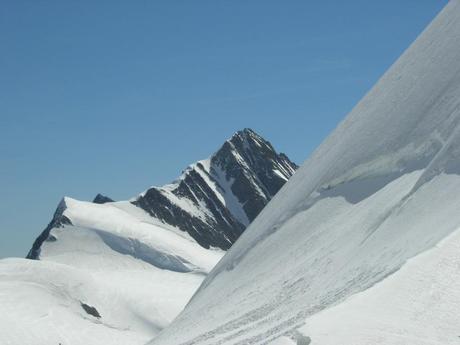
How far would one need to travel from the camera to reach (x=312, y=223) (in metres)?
47.2

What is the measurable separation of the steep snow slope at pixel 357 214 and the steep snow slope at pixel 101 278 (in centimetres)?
2471

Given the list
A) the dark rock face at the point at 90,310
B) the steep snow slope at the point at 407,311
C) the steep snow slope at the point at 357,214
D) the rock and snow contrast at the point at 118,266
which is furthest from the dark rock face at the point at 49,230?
the steep snow slope at the point at 407,311

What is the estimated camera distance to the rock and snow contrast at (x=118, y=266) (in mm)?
78062

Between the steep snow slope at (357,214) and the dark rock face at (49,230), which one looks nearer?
the steep snow slope at (357,214)

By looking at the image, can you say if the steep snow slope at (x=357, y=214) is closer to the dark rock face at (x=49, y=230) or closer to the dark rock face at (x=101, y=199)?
the dark rock face at (x=49, y=230)

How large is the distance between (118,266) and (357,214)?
8727cm

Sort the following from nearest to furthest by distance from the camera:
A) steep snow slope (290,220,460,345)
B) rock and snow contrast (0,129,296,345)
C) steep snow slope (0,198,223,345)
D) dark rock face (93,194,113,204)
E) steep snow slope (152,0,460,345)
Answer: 1. steep snow slope (290,220,460,345)
2. steep snow slope (152,0,460,345)
3. steep snow slope (0,198,223,345)
4. rock and snow contrast (0,129,296,345)
5. dark rock face (93,194,113,204)

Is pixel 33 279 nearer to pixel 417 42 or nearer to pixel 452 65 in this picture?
pixel 417 42

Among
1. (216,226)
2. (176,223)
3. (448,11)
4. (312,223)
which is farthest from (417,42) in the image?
(216,226)

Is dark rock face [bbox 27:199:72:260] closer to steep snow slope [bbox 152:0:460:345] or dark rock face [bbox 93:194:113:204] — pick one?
dark rock face [bbox 93:194:113:204]

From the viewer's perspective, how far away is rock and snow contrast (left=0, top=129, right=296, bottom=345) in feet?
256

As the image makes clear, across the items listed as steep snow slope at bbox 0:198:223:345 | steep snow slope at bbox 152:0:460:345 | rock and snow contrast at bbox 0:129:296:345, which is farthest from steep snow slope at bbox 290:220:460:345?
steep snow slope at bbox 0:198:223:345

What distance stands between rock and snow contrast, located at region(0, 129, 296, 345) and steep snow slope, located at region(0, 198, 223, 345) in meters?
0.14

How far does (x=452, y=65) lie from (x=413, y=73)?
5684mm
